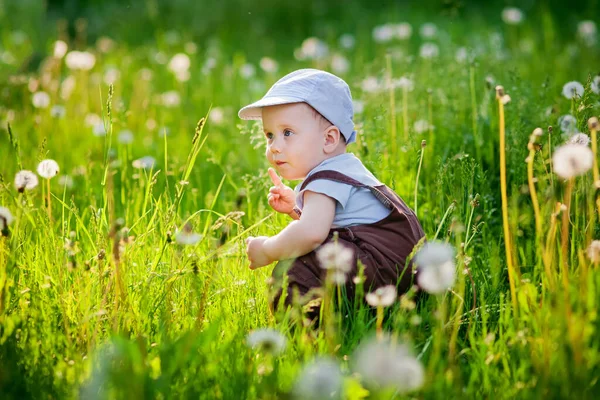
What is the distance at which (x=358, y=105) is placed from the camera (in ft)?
13.7

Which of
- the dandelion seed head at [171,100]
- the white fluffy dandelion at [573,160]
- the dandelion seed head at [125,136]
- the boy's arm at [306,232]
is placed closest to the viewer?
the white fluffy dandelion at [573,160]

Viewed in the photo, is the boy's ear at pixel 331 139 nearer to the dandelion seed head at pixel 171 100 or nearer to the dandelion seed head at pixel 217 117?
the dandelion seed head at pixel 217 117

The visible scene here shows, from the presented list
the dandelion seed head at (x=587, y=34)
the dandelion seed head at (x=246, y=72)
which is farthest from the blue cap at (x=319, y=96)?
the dandelion seed head at (x=587, y=34)

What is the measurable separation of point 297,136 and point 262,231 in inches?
23.0

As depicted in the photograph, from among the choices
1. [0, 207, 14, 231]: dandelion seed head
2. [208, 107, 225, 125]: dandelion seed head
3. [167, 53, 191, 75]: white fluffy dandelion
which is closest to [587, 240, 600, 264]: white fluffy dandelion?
[0, 207, 14, 231]: dandelion seed head

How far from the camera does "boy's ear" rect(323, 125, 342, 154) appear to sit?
105 inches

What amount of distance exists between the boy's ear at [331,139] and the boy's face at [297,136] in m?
0.01

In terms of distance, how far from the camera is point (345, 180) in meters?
2.53

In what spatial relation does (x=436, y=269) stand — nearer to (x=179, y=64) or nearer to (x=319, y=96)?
(x=319, y=96)

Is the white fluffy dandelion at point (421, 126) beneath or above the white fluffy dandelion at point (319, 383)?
above

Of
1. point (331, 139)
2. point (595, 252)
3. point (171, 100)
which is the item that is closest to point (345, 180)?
point (331, 139)

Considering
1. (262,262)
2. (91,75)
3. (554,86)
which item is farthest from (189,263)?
(91,75)

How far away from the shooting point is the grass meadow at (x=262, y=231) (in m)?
1.93

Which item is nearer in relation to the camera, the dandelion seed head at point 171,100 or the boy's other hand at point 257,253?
the boy's other hand at point 257,253
